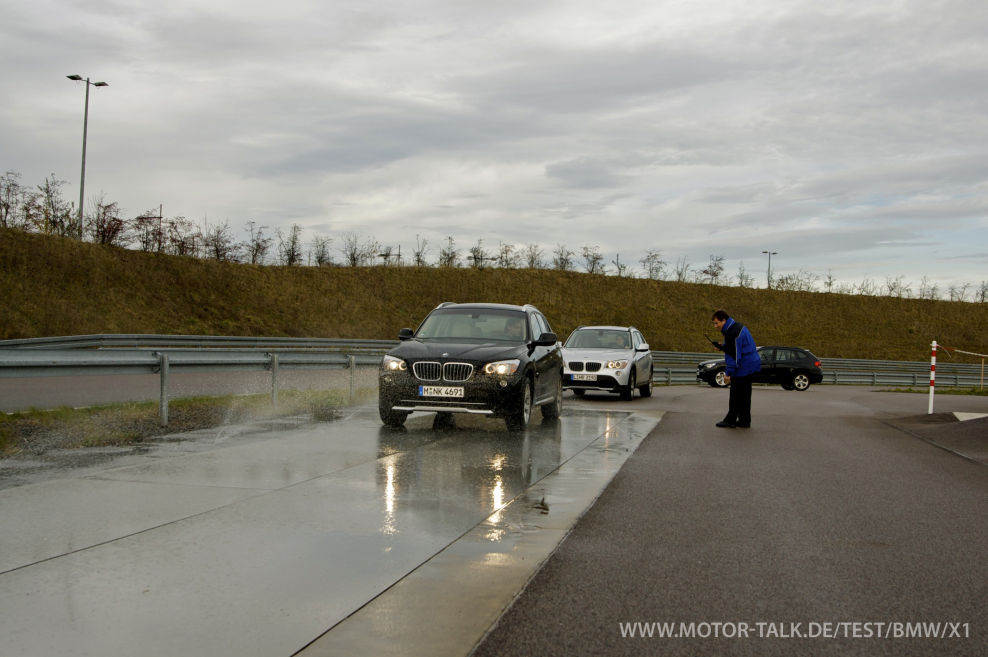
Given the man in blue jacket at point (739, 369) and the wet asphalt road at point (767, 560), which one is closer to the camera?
the wet asphalt road at point (767, 560)

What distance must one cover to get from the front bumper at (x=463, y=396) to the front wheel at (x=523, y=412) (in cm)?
14

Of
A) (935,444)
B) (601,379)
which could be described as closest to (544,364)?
(935,444)

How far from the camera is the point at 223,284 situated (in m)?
44.8

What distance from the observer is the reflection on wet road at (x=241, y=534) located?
3758 millimetres

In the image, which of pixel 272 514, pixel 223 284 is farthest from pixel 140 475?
pixel 223 284

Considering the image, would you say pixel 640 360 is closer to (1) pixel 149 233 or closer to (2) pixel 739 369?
(2) pixel 739 369

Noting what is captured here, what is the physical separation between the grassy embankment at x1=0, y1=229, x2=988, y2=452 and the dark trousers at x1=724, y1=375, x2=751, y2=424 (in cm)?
685

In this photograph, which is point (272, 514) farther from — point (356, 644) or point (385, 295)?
point (385, 295)

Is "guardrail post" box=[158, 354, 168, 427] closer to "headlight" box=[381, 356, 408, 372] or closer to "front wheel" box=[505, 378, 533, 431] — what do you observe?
"headlight" box=[381, 356, 408, 372]

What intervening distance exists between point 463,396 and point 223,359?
3.86 metres

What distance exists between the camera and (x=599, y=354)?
2030 centimetres

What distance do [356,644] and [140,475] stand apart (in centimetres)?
452

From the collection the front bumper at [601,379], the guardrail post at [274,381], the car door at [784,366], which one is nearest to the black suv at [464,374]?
the guardrail post at [274,381]

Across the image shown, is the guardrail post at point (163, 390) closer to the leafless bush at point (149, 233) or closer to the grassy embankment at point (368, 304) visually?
the grassy embankment at point (368, 304)
